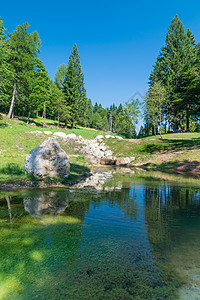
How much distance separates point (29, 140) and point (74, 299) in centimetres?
2113

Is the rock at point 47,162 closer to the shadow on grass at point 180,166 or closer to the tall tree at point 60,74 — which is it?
the shadow on grass at point 180,166

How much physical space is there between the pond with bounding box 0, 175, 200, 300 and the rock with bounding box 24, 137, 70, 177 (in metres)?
2.73

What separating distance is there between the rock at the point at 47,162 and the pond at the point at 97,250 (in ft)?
8.97

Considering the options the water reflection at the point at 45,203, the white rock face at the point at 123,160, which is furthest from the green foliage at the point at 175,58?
the water reflection at the point at 45,203

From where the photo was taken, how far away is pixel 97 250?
3209 mm

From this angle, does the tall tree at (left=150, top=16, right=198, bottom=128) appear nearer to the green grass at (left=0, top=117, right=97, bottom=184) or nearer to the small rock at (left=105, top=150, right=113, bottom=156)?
the small rock at (left=105, top=150, right=113, bottom=156)

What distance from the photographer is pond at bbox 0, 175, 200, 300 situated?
228 cm

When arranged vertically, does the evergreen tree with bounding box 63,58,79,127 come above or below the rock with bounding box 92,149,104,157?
above

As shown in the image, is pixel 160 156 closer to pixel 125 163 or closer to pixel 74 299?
pixel 125 163

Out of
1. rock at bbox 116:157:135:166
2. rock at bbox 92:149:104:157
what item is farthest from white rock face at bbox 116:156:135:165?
rock at bbox 92:149:104:157

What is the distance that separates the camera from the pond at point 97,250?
2.28 metres

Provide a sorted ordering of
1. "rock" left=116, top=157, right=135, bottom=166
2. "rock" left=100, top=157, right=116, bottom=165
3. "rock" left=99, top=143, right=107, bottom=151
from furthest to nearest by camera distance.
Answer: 1. "rock" left=99, top=143, right=107, bottom=151
2. "rock" left=116, top=157, right=135, bottom=166
3. "rock" left=100, top=157, right=116, bottom=165

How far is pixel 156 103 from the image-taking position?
114 feet

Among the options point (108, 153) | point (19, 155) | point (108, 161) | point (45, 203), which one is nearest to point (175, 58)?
point (108, 153)
